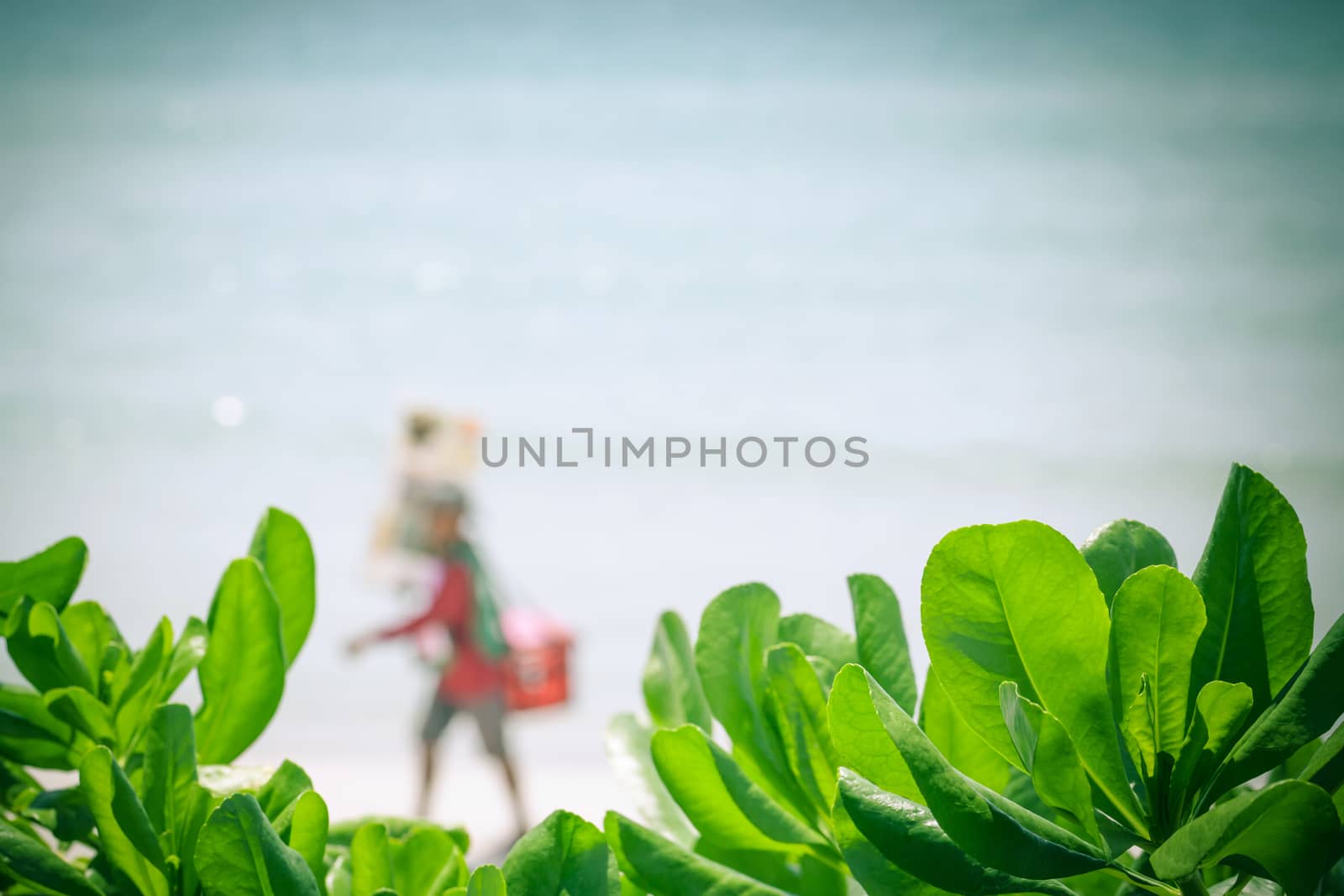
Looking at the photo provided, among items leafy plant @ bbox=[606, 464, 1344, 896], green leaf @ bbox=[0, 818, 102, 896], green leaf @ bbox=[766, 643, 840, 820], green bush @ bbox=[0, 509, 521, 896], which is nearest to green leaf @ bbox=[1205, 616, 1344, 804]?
leafy plant @ bbox=[606, 464, 1344, 896]

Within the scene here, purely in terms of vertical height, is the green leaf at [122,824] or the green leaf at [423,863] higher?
the green leaf at [122,824]

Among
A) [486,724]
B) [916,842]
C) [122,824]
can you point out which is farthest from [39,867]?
[486,724]

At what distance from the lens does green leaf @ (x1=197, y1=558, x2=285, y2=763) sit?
384mm

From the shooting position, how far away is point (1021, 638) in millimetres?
274

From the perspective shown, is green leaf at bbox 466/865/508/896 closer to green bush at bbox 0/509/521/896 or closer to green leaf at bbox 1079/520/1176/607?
green bush at bbox 0/509/521/896

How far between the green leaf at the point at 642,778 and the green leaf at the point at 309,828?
9 centimetres

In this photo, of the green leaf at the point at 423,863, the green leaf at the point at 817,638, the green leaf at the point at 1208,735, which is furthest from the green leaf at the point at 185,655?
the green leaf at the point at 1208,735

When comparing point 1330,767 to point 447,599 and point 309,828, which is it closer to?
point 309,828

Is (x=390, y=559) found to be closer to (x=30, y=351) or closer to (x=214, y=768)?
(x=214, y=768)

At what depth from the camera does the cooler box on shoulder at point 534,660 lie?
3.60 m

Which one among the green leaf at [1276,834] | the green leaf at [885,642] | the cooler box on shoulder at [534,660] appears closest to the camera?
the green leaf at [1276,834]

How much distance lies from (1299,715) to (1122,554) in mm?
64

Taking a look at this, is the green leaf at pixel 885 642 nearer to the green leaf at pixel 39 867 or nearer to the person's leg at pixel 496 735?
the green leaf at pixel 39 867

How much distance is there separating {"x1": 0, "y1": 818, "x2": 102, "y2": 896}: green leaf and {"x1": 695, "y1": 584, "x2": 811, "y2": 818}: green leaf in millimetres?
201
